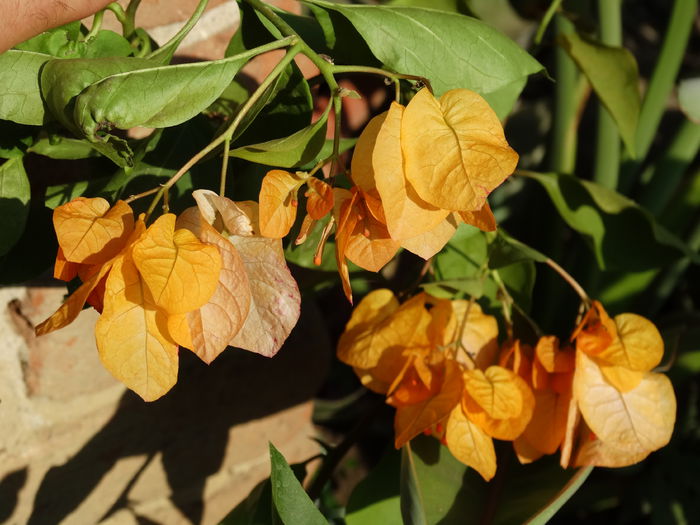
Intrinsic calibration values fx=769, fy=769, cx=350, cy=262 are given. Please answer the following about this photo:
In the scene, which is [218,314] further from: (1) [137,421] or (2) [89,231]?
(1) [137,421]

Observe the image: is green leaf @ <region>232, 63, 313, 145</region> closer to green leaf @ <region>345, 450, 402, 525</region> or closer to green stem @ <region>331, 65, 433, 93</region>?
green stem @ <region>331, 65, 433, 93</region>

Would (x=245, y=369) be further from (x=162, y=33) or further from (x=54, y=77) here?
(x=54, y=77)

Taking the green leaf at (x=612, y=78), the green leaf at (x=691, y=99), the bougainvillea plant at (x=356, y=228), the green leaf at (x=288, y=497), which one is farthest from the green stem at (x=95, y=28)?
the green leaf at (x=691, y=99)

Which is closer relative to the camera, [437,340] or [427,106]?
[427,106]

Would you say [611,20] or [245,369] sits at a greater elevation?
[611,20]

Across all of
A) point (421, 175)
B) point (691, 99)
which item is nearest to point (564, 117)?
point (691, 99)

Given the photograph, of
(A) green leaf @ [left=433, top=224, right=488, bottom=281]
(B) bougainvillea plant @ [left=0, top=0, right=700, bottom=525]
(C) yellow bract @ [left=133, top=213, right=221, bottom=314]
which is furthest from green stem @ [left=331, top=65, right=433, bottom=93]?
(A) green leaf @ [left=433, top=224, right=488, bottom=281]

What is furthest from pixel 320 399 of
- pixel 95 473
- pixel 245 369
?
pixel 95 473

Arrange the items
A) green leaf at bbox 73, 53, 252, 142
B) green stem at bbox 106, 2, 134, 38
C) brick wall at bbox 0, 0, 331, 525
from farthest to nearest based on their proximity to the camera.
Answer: brick wall at bbox 0, 0, 331, 525 → green stem at bbox 106, 2, 134, 38 → green leaf at bbox 73, 53, 252, 142
